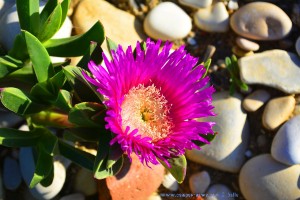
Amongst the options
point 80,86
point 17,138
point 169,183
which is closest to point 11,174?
point 17,138

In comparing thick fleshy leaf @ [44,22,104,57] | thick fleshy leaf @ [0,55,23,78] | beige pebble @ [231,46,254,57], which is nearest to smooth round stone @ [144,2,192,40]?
beige pebble @ [231,46,254,57]

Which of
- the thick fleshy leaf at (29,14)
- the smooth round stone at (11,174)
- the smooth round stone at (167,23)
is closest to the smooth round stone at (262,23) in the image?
the smooth round stone at (167,23)

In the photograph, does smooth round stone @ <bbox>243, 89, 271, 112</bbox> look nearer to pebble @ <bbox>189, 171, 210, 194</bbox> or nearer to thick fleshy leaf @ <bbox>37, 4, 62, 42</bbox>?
pebble @ <bbox>189, 171, 210, 194</bbox>

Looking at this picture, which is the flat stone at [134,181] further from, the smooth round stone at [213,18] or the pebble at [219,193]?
the smooth round stone at [213,18]

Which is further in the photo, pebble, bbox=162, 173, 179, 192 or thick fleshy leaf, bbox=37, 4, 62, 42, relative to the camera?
pebble, bbox=162, 173, 179, 192

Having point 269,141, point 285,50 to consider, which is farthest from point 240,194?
point 285,50

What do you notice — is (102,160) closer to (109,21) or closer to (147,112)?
(147,112)

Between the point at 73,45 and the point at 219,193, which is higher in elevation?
the point at 73,45

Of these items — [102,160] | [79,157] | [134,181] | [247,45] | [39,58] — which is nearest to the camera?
[102,160]
